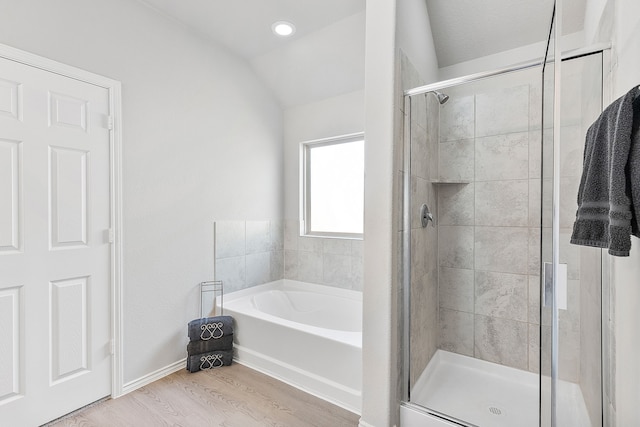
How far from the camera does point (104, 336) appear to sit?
195 centimetres

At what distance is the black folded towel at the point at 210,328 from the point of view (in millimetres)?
2320

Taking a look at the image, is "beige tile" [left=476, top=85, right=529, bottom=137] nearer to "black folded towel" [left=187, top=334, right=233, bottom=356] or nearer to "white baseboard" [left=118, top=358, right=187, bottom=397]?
"black folded towel" [left=187, top=334, right=233, bottom=356]

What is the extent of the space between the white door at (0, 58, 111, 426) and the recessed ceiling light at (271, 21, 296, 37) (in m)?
1.37

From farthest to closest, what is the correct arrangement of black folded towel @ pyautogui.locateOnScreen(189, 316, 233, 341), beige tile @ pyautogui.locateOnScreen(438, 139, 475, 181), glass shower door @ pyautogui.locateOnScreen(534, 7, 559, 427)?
black folded towel @ pyautogui.locateOnScreen(189, 316, 233, 341) → beige tile @ pyautogui.locateOnScreen(438, 139, 475, 181) → glass shower door @ pyautogui.locateOnScreen(534, 7, 559, 427)

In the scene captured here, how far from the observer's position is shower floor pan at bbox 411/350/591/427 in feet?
5.47

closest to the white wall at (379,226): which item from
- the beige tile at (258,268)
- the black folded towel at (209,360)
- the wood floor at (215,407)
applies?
the wood floor at (215,407)

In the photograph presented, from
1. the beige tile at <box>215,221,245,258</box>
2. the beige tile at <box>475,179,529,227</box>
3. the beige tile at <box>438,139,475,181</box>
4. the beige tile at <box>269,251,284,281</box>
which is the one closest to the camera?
the beige tile at <box>475,179,529,227</box>

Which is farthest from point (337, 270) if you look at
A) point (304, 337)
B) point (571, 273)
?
point (571, 273)

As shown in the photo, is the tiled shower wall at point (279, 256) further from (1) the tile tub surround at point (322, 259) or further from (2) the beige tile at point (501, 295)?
→ (2) the beige tile at point (501, 295)

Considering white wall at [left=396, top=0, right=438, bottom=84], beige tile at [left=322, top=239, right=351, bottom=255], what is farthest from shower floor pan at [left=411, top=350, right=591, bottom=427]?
white wall at [left=396, top=0, right=438, bottom=84]

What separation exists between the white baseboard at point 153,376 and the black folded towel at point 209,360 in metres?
0.11

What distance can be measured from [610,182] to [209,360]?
2568 mm

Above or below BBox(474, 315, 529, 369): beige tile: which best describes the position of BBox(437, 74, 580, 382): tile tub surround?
above

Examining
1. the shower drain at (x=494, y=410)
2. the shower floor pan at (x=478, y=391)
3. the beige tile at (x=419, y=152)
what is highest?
the beige tile at (x=419, y=152)
